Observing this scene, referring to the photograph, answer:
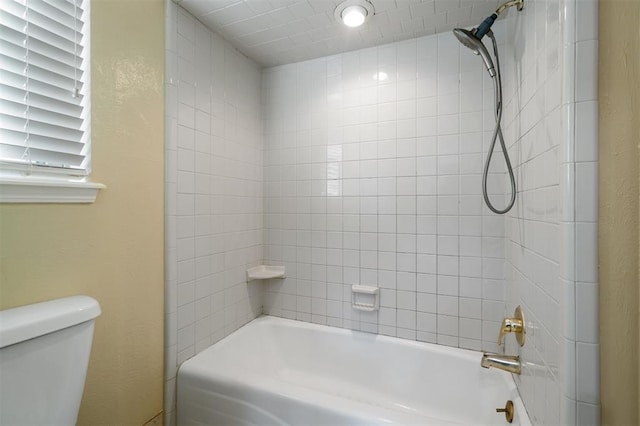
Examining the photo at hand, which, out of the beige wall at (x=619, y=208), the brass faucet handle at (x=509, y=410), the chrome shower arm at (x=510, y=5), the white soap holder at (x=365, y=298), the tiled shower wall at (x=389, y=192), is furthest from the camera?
the white soap holder at (x=365, y=298)

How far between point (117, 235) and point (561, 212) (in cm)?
150

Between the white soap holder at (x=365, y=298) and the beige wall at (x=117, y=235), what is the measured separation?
1.07 metres

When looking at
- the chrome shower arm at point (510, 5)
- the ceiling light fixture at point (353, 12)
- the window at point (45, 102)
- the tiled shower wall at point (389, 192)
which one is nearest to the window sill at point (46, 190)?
the window at point (45, 102)

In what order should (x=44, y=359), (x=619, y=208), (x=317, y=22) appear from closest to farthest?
(x=619, y=208) → (x=44, y=359) → (x=317, y=22)

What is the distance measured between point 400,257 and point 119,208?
56.8 inches

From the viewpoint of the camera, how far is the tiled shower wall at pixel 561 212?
674 mm

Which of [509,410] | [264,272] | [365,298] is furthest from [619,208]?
[264,272]

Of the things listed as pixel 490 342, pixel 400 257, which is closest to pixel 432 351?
pixel 490 342

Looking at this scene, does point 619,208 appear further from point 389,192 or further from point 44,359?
point 44,359

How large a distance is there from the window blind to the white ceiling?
0.61 m

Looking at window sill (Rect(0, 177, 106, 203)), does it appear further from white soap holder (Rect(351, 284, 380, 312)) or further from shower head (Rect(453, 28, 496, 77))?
shower head (Rect(453, 28, 496, 77))

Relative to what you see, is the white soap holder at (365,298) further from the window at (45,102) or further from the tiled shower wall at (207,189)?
the window at (45,102)

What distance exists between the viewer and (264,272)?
197 cm

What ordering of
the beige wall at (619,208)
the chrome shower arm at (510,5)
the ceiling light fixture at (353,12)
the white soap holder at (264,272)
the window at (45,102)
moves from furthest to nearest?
the white soap holder at (264,272) < the ceiling light fixture at (353,12) < the chrome shower arm at (510,5) < the window at (45,102) < the beige wall at (619,208)
